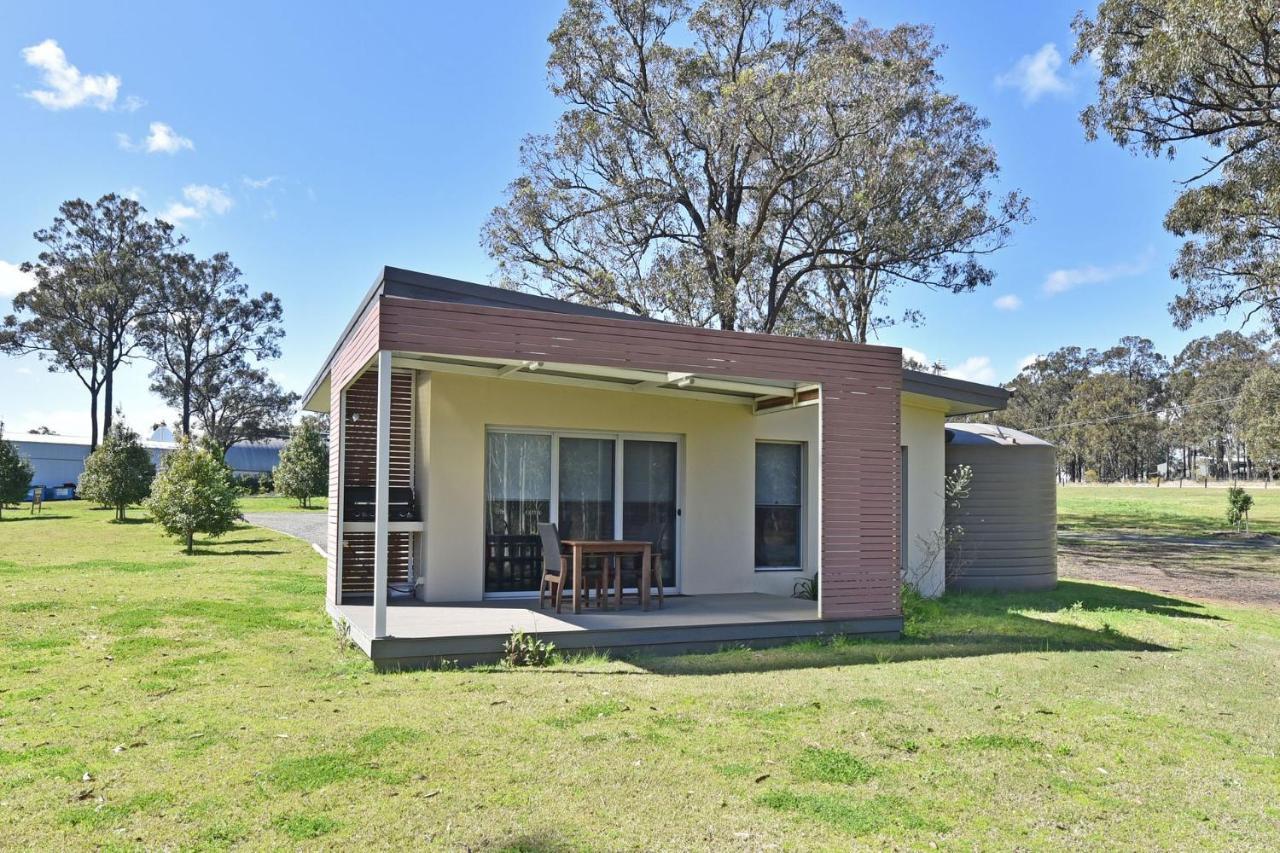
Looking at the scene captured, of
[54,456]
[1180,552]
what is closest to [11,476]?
[54,456]

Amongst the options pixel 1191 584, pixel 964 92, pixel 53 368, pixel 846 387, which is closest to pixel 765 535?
pixel 846 387

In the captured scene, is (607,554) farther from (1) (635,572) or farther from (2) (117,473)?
(2) (117,473)

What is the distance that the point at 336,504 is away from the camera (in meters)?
8.73

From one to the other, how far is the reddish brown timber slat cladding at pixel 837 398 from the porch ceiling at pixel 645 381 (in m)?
0.16

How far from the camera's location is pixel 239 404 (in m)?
50.3

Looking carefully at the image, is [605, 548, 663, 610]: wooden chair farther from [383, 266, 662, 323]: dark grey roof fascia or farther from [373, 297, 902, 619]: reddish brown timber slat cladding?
[383, 266, 662, 323]: dark grey roof fascia

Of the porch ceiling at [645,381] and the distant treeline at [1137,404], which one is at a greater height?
the distant treeline at [1137,404]

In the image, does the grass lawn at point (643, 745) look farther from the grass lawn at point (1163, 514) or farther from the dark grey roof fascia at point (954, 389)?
the grass lawn at point (1163, 514)

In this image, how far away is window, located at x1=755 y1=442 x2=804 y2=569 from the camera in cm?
982

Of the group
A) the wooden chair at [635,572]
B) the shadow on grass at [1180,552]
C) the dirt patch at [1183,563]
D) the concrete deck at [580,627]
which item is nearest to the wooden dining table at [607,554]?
the wooden chair at [635,572]

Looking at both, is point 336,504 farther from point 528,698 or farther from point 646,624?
point 528,698

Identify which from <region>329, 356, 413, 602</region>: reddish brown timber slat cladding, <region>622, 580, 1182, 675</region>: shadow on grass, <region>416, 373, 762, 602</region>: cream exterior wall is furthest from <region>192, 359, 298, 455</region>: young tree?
<region>622, 580, 1182, 675</region>: shadow on grass

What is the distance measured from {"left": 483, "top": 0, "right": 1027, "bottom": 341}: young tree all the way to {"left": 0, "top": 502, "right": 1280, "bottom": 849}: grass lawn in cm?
1267

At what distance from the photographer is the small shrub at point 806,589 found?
31.6ft
